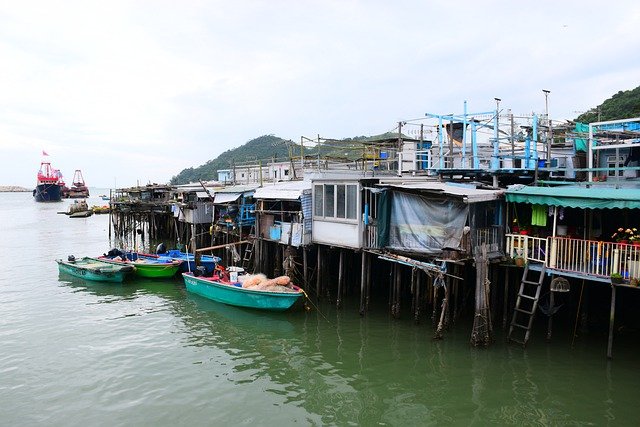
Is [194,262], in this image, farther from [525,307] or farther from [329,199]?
[525,307]

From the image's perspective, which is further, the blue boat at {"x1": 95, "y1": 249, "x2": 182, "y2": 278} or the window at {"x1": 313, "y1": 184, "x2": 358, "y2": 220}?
the blue boat at {"x1": 95, "y1": 249, "x2": 182, "y2": 278}

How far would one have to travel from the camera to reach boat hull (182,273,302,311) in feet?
59.5

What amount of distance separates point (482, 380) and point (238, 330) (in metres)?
8.59

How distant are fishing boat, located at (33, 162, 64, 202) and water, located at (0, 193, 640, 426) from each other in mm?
106158

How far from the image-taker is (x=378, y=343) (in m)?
15.6

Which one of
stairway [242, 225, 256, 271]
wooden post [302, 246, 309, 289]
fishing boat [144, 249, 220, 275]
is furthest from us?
fishing boat [144, 249, 220, 275]

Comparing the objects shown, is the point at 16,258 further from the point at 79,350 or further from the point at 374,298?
the point at 374,298

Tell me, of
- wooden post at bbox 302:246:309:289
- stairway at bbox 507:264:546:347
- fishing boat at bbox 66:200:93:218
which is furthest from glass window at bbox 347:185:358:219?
fishing boat at bbox 66:200:93:218

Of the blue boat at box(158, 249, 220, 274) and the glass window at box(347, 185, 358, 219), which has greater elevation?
the glass window at box(347, 185, 358, 219)

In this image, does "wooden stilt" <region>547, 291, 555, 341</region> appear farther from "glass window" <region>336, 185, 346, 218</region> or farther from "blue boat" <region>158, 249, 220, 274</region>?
"blue boat" <region>158, 249, 220, 274</region>

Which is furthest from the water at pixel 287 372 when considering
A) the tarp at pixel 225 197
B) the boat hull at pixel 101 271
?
the tarp at pixel 225 197

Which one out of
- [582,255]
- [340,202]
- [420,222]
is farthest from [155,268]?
[582,255]

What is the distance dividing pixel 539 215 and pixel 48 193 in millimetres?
121527

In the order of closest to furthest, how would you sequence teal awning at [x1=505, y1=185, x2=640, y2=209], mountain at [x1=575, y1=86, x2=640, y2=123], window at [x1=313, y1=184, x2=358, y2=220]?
teal awning at [x1=505, y1=185, x2=640, y2=209], window at [x1=313, y1=184, x2=358, y2=220], mountain at [x1=575, y1=86, x2=640, y2=123]
